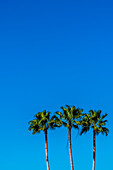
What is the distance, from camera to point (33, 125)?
3962 inches

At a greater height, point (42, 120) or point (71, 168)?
point (42, 120)

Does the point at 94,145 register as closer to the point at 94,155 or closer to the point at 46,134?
the point at 94,155

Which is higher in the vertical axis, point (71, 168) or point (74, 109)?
point (74, 109)

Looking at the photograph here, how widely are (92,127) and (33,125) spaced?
40.5 ft

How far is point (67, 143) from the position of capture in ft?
326

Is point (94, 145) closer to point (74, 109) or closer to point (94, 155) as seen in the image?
point (94, 155)

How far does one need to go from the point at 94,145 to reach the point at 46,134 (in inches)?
409

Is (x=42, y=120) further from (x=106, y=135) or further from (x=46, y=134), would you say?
(x=106, y=135)

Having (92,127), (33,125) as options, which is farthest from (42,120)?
(92,127)

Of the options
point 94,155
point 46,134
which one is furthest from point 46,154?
point 94,155

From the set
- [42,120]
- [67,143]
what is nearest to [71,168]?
[67,143]

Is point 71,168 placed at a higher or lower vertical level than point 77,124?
lower

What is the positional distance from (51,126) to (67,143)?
481cm

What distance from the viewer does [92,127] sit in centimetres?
9806
